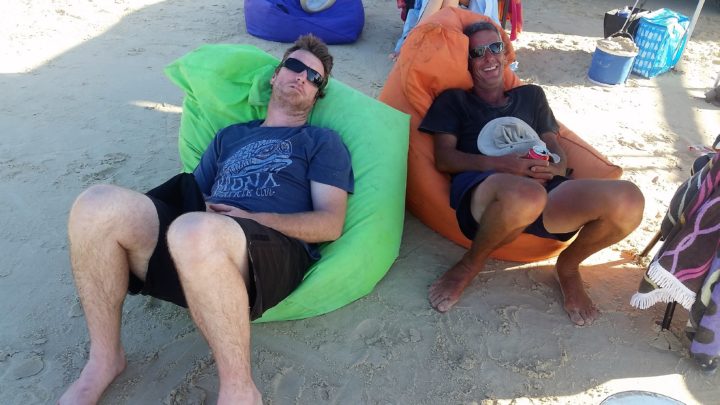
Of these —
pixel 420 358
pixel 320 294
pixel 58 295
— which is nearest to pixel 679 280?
pixel 420 358

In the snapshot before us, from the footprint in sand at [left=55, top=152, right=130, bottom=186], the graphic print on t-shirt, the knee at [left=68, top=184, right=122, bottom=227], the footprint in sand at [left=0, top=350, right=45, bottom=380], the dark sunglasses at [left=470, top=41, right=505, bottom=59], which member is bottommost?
the footprint in sand at [left=55, top=152, right=130, bottom=186]

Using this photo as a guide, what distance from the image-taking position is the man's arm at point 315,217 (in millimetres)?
2029

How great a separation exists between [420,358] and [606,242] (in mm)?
944

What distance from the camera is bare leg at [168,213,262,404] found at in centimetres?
169

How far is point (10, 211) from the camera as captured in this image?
2826mm

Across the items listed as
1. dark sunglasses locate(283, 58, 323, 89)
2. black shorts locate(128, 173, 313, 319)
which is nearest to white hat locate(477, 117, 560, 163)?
dark sunglasses locate(283, 58, 323, 89)

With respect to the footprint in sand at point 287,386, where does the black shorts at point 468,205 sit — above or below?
above

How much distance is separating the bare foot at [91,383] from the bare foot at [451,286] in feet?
4.25

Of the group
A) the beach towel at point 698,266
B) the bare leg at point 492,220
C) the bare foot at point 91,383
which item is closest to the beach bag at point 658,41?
the beach towel at point 698,266

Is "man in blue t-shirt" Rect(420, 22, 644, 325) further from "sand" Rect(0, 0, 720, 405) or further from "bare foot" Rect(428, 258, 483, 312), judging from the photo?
"sand" Rect(0, 0, 720, 405)

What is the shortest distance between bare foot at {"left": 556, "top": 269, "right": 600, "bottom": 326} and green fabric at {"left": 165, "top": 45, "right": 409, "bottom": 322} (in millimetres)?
775

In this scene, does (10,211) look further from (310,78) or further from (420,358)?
(420,358)

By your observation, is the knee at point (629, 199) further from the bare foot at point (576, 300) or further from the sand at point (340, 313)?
the sand at point (340, 313)

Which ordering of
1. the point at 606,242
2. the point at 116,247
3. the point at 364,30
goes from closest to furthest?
the point at 116,247
the point at 606,242
the point at 364,30
